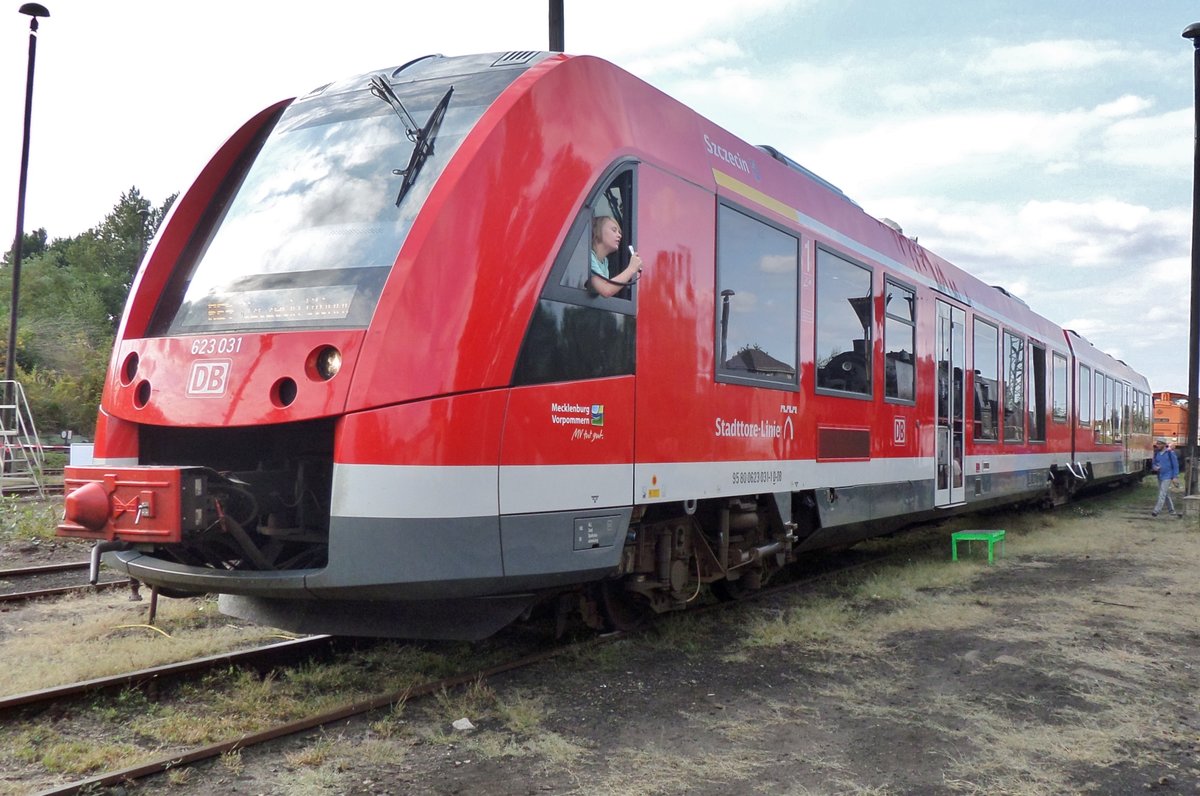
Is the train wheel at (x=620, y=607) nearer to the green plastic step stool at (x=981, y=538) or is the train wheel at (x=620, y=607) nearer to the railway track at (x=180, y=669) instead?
the railway track at (x=180, y=669)

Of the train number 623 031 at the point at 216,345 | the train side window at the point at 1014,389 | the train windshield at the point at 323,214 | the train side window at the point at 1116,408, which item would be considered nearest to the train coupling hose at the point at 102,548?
the train number 623 031 at the point at 216,345

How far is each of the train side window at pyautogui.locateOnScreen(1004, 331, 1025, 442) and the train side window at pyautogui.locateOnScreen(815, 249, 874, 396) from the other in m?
5.08

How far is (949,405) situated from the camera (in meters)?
9.91

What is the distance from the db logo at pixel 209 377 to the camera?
4422mm

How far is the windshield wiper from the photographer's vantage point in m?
4.58

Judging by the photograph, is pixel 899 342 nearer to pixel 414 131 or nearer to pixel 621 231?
pixel 621 231

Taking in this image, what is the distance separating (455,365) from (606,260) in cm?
120

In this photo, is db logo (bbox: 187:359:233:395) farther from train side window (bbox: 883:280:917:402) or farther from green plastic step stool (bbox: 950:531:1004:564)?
green plastic step stool (bbox: 950:531:1004:564)

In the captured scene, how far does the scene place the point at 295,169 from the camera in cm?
510

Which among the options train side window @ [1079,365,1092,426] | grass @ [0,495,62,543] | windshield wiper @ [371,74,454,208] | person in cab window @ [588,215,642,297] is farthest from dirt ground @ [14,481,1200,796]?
train side window @ [1079,365,1092,426]

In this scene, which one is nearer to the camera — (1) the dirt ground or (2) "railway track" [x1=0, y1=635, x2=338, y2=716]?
(1) the dirt ground

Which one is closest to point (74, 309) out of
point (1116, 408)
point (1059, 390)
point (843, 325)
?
point (1116, 408)

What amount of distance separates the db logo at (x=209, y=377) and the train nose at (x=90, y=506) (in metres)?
0.60

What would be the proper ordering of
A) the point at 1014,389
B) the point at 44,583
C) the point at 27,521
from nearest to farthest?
the point at 44,583 → the point at 27,521 → the point at 1014,389
